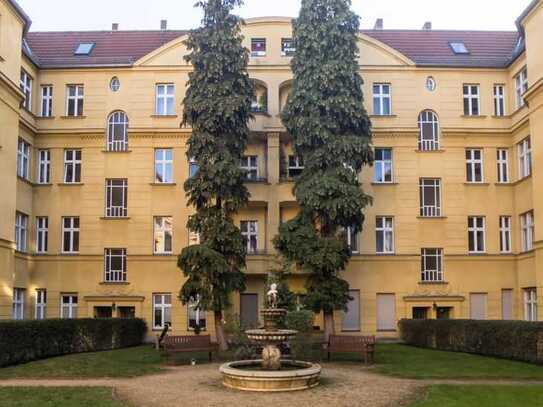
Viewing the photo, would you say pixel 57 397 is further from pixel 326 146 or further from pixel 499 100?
pixel 499 100

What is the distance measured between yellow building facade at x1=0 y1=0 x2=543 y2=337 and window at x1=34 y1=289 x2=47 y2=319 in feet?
0.22

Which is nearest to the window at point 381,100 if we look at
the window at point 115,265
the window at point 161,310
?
the window at point 161,310

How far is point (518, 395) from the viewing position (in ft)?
47.0

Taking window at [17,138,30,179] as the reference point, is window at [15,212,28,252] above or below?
below

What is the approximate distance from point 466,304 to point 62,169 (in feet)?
68.2

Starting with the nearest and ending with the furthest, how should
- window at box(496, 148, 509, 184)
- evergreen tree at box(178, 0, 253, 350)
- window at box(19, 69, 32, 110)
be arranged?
1. evergreen tree at box(178, 0, 253, 350)
2. window at box(19, 69, 32, 110)
3. window at box(496, 148, 509, 184)

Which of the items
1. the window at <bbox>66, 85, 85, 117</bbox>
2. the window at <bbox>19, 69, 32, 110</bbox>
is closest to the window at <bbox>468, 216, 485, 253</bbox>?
the window at <bbox>66, 85, 85, 117</bbox>

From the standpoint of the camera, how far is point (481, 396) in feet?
46.6

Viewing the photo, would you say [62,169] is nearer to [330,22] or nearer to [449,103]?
[330,22]

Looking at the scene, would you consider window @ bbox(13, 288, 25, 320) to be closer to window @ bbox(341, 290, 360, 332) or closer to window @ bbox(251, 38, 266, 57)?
window @ bbox(341, 290, 360, 332)

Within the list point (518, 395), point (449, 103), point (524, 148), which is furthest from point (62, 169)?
point (518, 395)

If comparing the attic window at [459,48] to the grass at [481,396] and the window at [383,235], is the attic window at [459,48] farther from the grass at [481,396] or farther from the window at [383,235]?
the grass at [481,396]

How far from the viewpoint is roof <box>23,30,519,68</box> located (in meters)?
33.2

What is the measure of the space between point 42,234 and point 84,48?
10.4m
